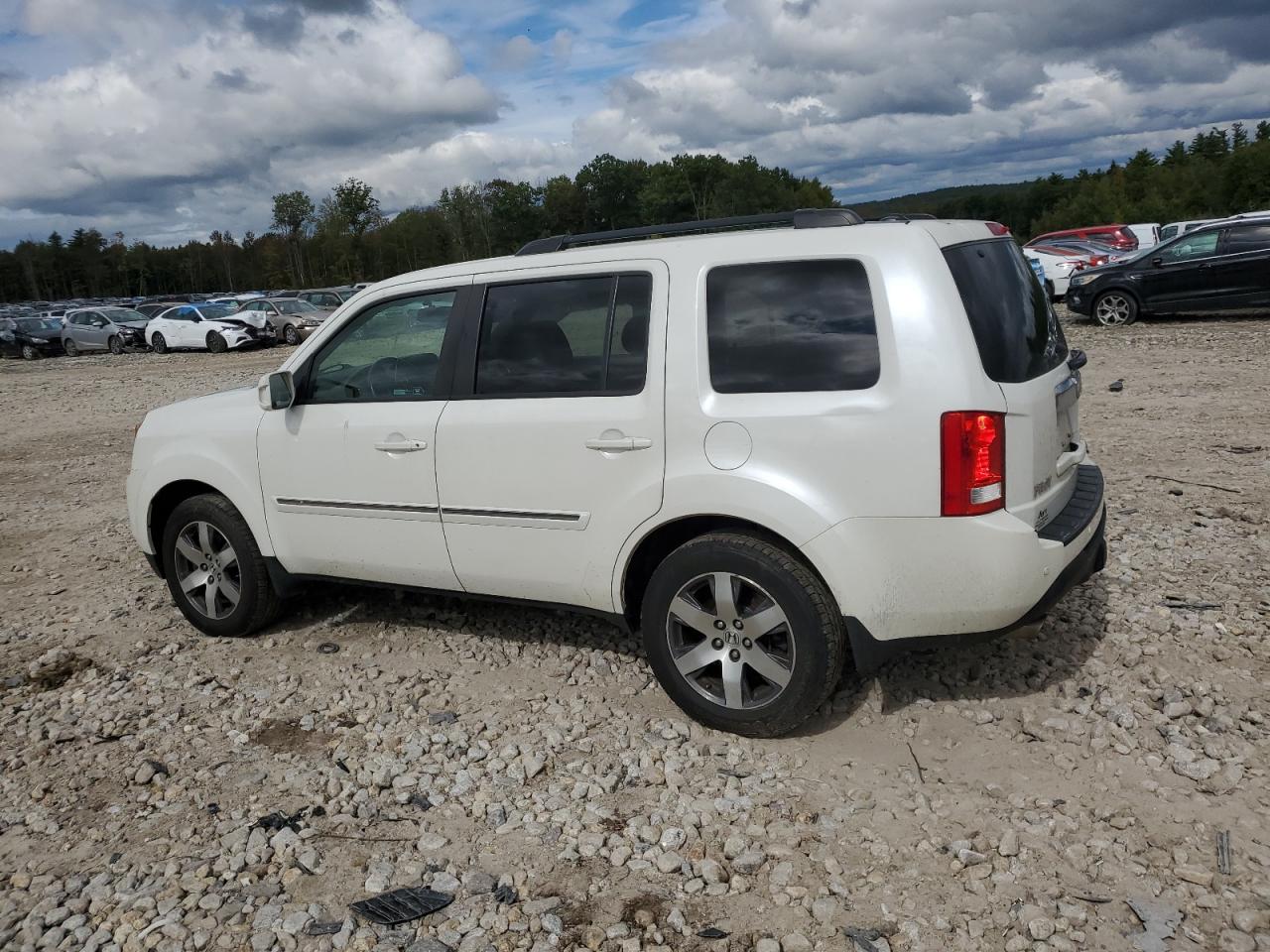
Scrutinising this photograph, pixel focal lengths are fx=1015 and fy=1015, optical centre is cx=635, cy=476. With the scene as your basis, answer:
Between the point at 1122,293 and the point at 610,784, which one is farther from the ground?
the point at 1122,293

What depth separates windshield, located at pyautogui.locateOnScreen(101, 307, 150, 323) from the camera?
110ft

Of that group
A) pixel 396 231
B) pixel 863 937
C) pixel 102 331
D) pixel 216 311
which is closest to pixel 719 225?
pixel 863 937

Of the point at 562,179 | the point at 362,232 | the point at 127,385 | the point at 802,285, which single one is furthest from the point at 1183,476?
the point at 562,179

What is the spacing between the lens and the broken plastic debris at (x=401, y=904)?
121 inches

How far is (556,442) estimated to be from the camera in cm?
411

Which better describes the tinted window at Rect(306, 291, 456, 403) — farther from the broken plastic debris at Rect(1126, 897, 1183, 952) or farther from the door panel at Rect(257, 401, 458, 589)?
the broken plastic debris at Rect(1126, 897, 1183, 952)

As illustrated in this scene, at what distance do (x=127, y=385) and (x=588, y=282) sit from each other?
19.1 meters

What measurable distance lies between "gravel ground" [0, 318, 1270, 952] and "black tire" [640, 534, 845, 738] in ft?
0.52

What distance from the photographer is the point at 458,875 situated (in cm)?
327

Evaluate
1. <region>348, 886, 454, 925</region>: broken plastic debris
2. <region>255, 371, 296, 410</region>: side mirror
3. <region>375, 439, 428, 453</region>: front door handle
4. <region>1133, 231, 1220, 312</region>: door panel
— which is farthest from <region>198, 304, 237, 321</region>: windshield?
<region>348, 886, 454, 925</region>: broken plastic debris

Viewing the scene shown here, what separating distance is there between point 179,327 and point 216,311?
4.14 ft

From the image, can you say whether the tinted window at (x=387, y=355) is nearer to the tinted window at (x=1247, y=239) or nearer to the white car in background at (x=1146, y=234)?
the tinted window at (x=1247, y=239)

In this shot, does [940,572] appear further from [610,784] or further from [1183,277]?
[1183,277]

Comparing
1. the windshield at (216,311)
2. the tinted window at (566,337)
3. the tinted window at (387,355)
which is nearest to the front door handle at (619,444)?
the tinted window at (566,337)
